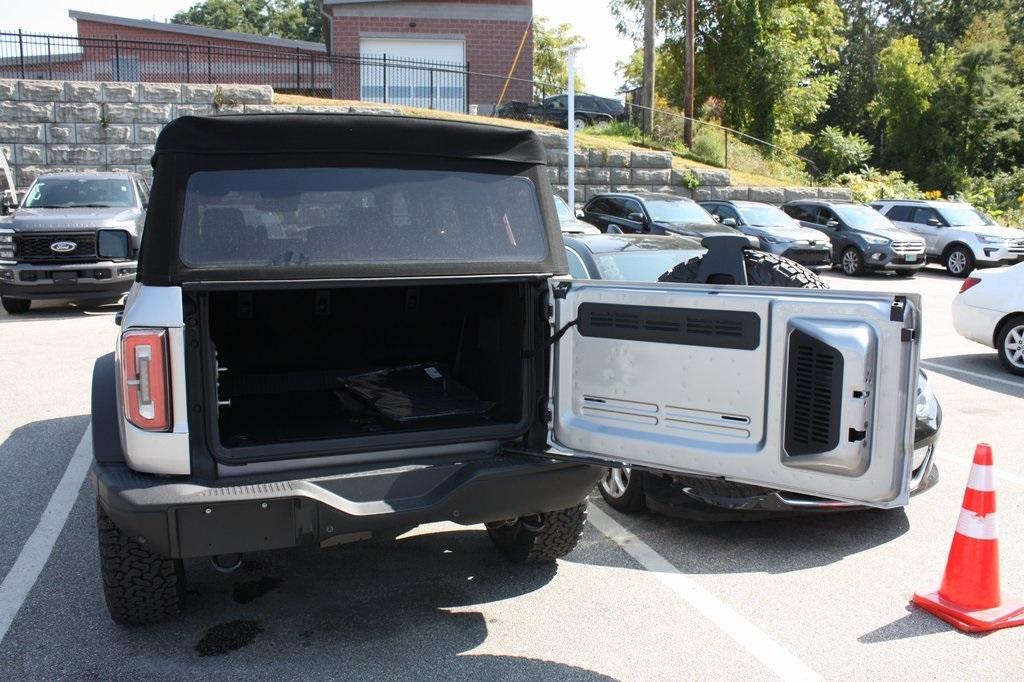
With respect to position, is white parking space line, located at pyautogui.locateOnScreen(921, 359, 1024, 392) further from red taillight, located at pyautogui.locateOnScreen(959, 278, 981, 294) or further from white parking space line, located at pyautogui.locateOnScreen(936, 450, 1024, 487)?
white parking space line, located at pyautogui.locateOnScreen(936, 450, 1024, 487)

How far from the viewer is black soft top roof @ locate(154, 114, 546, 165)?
3549mm

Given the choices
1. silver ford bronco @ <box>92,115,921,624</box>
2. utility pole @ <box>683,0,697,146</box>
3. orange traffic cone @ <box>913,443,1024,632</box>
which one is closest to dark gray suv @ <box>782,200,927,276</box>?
utility pole @ <box>683,0,697,146</box>

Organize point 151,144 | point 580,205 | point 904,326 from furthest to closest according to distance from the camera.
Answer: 1. point 580,205
2. point 151,144
3. point 904,326

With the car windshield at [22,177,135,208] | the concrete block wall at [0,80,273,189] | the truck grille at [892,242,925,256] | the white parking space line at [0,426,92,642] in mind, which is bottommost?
the white parking space line at [0,426,92,642]

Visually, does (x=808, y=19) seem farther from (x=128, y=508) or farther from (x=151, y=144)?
(x=128, y=508)

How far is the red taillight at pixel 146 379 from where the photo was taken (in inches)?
136

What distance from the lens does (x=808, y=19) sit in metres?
34.5

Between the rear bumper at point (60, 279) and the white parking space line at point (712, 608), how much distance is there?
389 inches

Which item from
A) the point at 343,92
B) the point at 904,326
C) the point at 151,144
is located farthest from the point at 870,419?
the point at 343,92

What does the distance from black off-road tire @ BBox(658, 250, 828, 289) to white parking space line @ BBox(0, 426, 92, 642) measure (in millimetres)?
3547

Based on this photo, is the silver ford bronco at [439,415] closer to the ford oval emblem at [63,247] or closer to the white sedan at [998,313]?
the white sedan at [998,313]

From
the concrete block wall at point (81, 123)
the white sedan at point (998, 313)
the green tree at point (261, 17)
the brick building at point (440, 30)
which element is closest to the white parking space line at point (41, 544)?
the white sedan at point (998, 313)

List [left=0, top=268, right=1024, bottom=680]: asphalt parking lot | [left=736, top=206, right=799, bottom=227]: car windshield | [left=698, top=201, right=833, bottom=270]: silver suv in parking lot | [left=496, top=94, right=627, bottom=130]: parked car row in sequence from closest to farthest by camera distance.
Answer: [left=0, top=268, right=1024, bottom=680]: asphalt parking lot, [left=698, top=201, right=833, bottom=270]: silver suv in parking lot, [left=736, top=206, right=799, bottom=227]: car windshield, [left=496, top=94, right=627, bottom=130]: parked car row

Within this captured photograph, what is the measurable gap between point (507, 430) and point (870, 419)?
1518mm
